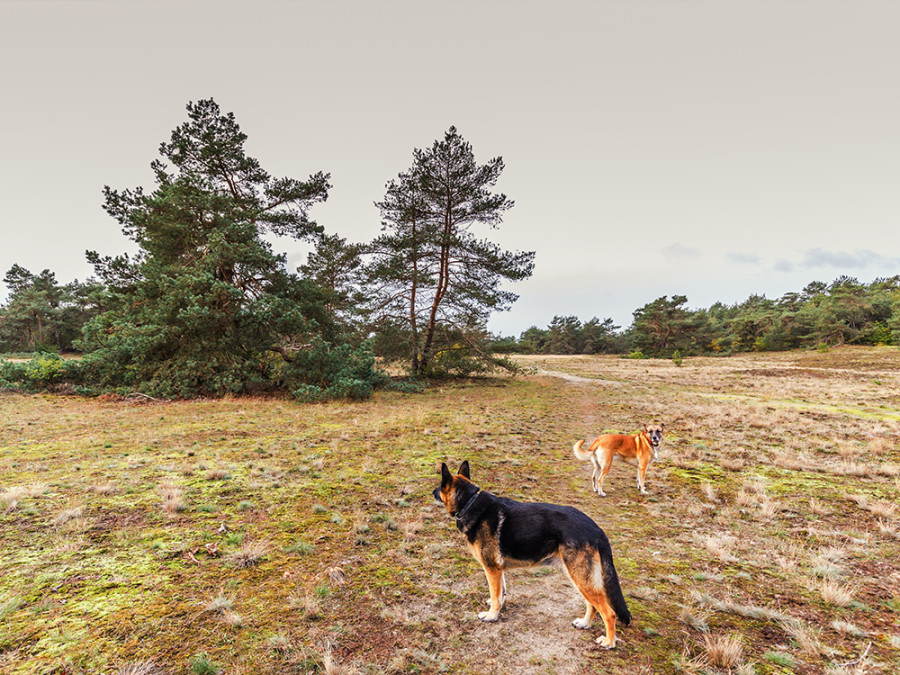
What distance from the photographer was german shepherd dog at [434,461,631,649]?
8.88ft

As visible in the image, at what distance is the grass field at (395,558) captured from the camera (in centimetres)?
256

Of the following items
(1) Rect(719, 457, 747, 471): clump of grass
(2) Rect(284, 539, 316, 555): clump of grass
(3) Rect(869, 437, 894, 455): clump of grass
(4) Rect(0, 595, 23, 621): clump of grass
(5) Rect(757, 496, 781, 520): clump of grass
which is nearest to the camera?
(4) Rect(0, 595, 23, 621): clump of grass

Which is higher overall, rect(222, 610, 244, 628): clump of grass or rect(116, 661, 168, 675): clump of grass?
rect(116, 661, 168, 675): clump of grass

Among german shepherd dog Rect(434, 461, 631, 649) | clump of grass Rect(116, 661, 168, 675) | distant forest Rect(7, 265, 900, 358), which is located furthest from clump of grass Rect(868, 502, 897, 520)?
distant forest Rect(7, 265, 900, 358)

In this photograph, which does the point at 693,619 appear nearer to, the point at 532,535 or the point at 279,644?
the point at 532,535

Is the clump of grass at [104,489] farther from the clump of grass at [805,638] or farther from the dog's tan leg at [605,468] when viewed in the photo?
the clump of grass at [805,638]

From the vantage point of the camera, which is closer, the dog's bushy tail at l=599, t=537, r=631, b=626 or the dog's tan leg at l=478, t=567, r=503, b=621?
the dog's bushy tail at l=599, t=537, r=631, b=626

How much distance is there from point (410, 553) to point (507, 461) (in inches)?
164

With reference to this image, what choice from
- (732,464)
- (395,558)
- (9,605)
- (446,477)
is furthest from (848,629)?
(9,605)

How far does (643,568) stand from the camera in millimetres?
3826

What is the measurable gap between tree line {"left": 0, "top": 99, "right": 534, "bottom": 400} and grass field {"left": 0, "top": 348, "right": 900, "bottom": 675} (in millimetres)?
6349

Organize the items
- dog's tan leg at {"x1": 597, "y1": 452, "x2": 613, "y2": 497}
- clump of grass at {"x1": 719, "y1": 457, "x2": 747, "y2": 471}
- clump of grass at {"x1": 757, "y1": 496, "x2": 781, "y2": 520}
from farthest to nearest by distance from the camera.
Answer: clump of grass at {"x1": 719, "y1": 457, "x2": 747, "y2": 471}, dog's tan leg at {"x1": 597, "y1": 452, "x2": 613, "y2": 497}, clump of grass at {"x1": 757, "y1": 496, "x2": 781, "y2": 520}

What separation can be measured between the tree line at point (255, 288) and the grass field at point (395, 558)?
6349 mm

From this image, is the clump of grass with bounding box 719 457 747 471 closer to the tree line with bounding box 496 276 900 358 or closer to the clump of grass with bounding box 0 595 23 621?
the clump of grass with bounding box 0 595 23 621
